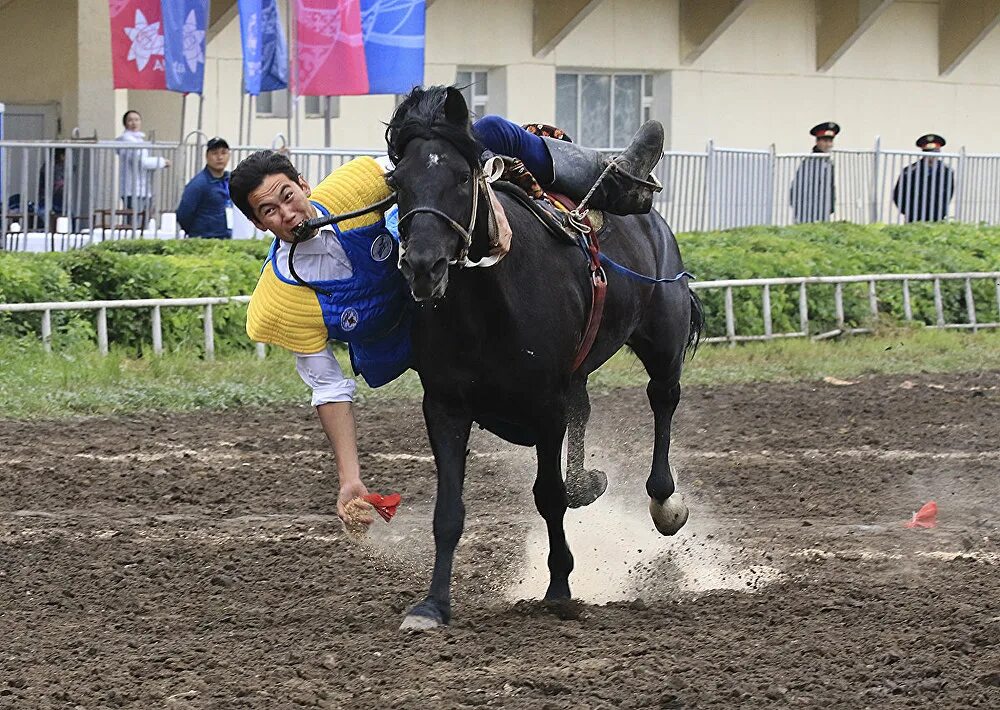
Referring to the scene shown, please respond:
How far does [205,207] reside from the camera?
47.4ft

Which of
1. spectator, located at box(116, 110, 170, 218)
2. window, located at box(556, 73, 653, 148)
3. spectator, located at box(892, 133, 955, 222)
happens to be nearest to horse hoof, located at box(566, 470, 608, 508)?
spectator, located at box(116, 110, 170, 218)

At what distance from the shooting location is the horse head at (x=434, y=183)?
496 centimetres

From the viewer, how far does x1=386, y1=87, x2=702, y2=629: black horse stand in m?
5.16

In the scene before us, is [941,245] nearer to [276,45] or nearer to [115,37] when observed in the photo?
[276,45]

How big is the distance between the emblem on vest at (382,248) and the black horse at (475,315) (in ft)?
0.66

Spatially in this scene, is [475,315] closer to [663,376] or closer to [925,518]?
[663,376]

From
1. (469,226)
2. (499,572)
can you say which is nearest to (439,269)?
(469,226)

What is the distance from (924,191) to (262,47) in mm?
8557

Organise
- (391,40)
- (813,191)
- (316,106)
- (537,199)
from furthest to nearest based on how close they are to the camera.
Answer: (316,106) → (813,191) → (391,40) → (537,199)

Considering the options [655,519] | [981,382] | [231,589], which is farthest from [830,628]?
[981,382]

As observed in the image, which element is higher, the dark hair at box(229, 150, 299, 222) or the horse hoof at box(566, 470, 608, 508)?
the dark hair at box(229, 150, 299, 222)

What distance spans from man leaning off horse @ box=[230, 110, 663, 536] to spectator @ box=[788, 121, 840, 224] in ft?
44.0

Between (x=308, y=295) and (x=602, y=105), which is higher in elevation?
(x=602, y=105)

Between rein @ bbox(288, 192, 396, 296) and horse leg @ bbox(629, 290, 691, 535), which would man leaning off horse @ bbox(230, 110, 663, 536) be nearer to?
rein @ bbox(288, 192, 396, 296)
